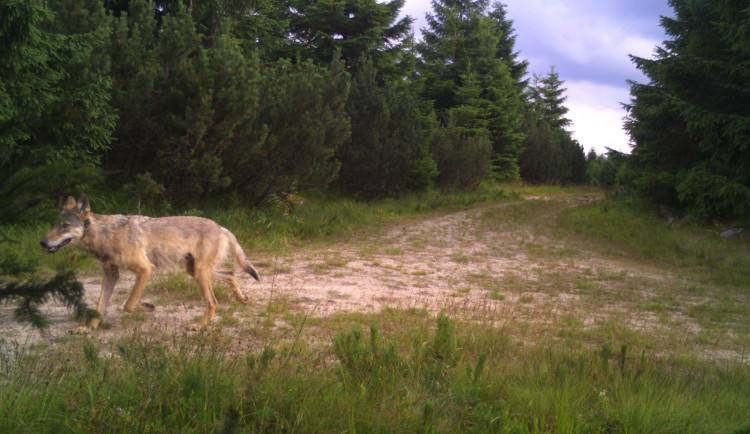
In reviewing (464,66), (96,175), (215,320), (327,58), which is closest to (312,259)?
(215,320)

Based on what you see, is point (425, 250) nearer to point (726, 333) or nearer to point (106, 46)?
point (726, 333)

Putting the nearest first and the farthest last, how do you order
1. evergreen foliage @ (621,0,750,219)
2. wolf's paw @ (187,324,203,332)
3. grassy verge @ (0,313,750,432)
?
grassy verge @ (0,313,750,432) < wolf's paw @ (187,324,203,332) < evergreen foliage @ (621,0,750,219)

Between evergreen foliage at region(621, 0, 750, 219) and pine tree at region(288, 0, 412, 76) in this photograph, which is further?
pine tree at region(288, 0, 412, 76)

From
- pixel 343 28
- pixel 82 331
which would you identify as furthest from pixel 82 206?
pixel 343 28

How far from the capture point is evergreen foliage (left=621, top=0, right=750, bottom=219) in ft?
47.0

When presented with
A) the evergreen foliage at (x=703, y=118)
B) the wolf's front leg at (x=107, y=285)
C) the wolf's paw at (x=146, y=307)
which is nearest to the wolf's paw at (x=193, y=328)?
the wolf's paw at (x=146, y=307)

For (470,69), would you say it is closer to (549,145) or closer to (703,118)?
(549,145)

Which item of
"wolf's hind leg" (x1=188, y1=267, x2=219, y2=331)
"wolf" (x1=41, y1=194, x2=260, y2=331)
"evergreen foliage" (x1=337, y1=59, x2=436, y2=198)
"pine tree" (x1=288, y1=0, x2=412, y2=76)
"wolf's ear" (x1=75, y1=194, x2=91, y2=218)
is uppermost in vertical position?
"pine tree" (x1=288, y1=0, x2=412, y2=76)

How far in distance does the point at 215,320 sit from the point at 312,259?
4.55 meters

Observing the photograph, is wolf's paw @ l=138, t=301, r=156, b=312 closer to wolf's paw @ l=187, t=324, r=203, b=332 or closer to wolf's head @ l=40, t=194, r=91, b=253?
wolf's paw @ l=187, t=324, r=203, b=332

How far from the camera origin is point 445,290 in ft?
27.5

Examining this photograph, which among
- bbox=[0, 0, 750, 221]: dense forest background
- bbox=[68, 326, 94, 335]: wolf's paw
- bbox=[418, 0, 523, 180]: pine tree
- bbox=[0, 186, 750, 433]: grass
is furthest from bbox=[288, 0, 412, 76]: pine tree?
bbox=[68, 326, 94, 335]: wolf's paw

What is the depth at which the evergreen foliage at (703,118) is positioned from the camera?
1431 cm

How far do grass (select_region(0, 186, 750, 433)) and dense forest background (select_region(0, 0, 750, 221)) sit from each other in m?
1.41
